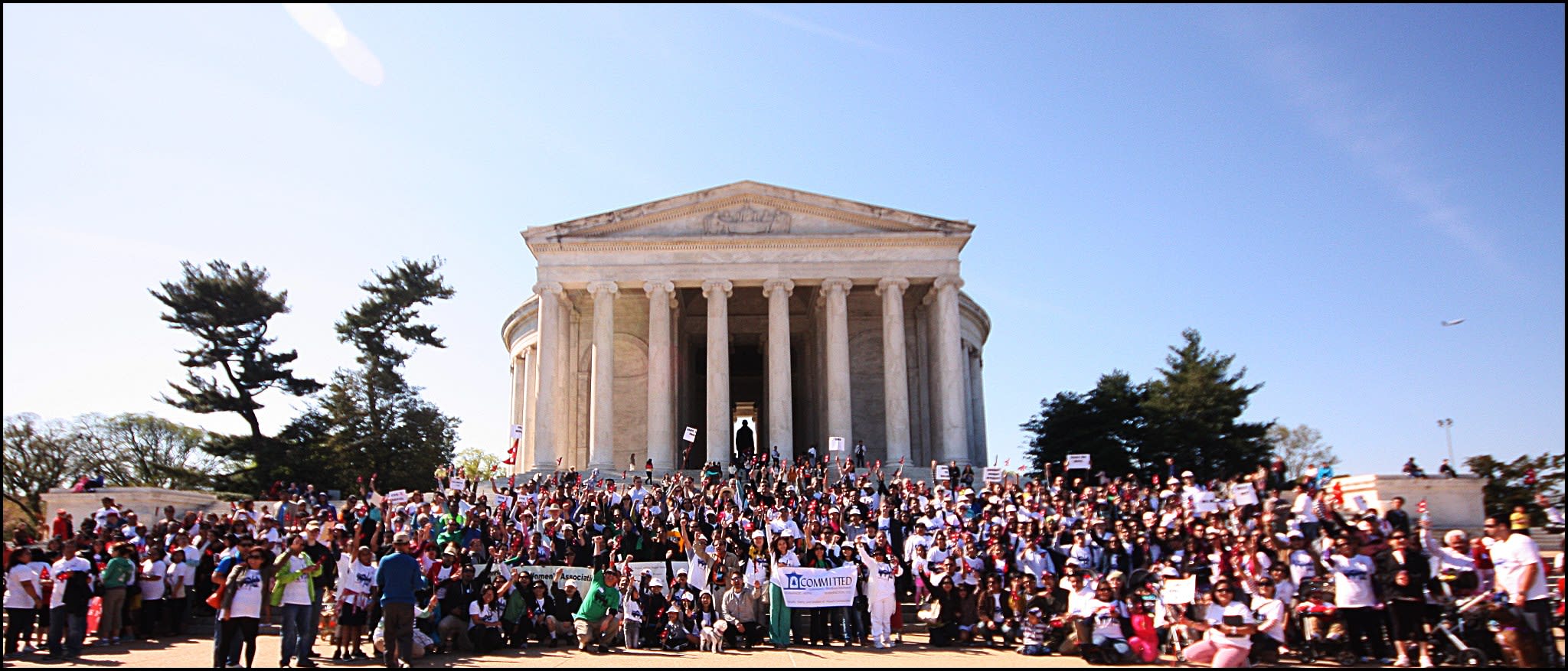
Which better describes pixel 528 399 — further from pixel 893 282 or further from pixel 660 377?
pixel 893 282

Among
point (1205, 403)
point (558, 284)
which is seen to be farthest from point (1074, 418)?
point (558, 284)

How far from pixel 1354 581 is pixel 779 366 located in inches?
1131

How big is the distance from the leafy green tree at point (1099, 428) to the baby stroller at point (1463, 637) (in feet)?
117

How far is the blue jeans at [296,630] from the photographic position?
1512 cm

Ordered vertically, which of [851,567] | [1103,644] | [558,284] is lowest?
[1103,644]

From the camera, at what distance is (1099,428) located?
5281 cm

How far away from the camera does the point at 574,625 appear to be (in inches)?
762

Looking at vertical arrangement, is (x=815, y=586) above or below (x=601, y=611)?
above

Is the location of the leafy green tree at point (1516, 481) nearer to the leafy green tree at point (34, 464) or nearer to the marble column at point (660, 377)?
the marble column at point (660, 377)

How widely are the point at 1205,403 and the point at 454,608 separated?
1695 inches

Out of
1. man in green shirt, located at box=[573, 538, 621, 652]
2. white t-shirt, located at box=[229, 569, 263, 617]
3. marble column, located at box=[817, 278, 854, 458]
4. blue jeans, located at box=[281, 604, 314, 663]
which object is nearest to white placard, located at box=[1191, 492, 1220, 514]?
man in green shirt, located at box=[573, 538, 621, 652]

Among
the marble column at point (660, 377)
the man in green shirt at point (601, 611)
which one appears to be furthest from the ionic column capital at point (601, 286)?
the man in green shirt at point (601, 611)

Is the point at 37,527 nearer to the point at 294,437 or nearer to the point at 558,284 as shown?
the point at 294,437

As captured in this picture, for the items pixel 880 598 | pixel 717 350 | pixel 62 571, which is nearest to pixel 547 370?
pixel 717 350
